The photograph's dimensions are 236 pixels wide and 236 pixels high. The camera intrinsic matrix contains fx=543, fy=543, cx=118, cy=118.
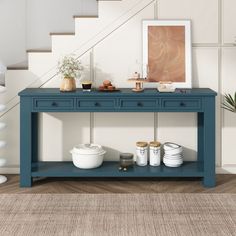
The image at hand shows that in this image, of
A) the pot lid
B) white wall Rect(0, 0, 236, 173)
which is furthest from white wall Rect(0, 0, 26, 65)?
the pot lid

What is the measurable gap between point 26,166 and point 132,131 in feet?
3.87

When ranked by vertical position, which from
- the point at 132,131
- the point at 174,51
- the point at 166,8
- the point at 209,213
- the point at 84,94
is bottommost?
the point at 209,213

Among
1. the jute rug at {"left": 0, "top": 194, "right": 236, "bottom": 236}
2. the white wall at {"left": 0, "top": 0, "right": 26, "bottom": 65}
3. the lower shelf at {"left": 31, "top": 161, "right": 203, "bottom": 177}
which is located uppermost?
the white wall at {"left": 0, "top": 0, "right": 26, "bottom": 65}

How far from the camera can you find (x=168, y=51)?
222 inches

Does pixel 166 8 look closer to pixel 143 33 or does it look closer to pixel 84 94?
pixel 143 33

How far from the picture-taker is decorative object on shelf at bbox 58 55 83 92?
17.5ft

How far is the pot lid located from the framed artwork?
0.89m

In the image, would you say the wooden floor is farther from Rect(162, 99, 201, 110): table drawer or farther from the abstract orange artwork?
the abstract orange artwork

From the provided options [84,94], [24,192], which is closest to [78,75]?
[84,94]

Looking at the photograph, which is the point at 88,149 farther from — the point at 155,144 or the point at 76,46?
the point at 76,46

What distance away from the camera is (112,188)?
17.3 ft

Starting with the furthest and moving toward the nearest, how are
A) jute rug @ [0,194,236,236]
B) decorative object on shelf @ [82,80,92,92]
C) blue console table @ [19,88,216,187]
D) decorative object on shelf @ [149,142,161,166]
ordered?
decorative object on shelf @ [149,142,161,166], decorative object on shelf @ [82,80,92,92], blue console table @ [19,88,216,187], jute rug @ [0,194,236,236]

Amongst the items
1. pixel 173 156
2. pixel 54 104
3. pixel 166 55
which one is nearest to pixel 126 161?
pixel 173 156

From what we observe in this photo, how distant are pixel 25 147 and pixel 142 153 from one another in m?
1.17
